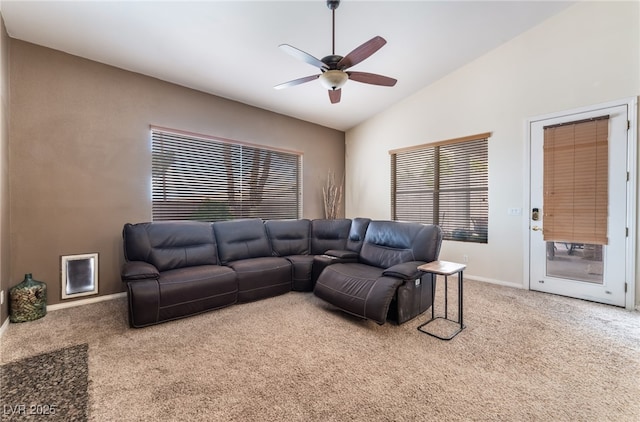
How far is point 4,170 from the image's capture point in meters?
2.68

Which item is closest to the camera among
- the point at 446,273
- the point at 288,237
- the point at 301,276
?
the point at 446,273

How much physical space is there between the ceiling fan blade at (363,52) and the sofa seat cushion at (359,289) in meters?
2.07

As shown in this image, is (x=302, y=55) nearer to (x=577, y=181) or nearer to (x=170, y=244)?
(x=170, y=244)

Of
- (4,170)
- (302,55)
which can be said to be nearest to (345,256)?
(302,55)

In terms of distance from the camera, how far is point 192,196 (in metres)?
4.10

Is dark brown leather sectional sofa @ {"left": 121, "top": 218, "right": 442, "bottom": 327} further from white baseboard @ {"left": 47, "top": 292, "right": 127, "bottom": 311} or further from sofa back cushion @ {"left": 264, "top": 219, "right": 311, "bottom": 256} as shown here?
white baseboard @ {"left": 47, "top": 292, "right": 127, "bottom": 311}

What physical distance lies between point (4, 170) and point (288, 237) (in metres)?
3.22

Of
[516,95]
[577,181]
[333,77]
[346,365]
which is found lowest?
[346,365]

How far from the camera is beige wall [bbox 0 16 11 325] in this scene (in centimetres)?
257

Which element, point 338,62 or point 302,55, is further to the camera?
point 338,62

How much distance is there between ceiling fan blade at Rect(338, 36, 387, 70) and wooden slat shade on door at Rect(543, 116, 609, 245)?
3.01m

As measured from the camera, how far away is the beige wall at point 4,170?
2570mm

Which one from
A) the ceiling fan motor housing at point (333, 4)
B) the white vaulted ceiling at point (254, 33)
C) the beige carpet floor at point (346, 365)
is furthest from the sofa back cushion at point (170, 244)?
the ceiling fan motor housing at point (333, 4)

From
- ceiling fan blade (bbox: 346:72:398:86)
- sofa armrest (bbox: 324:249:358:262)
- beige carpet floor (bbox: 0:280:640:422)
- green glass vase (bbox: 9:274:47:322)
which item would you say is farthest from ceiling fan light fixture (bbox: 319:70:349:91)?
green glass vase (bbox: 9:274:47:322)
